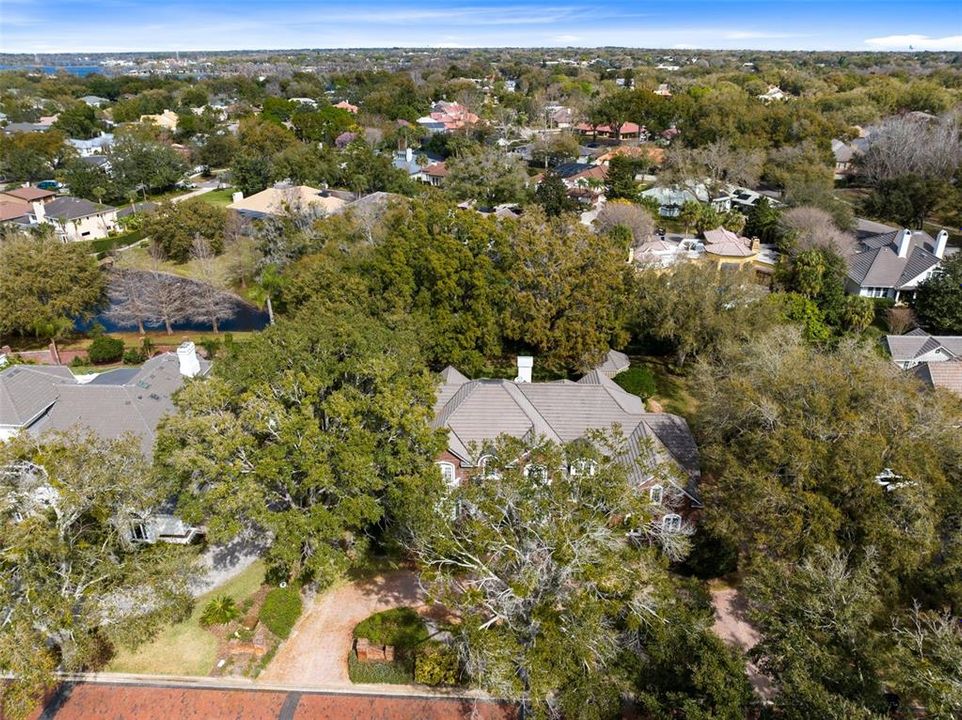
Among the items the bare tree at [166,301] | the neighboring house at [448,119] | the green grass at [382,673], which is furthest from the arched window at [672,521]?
the neighboring house at [448,119]

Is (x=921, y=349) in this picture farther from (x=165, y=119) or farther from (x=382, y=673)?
(x=165, y=119)

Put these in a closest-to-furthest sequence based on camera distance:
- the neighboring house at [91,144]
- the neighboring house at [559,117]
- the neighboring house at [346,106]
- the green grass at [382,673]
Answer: the green grass at [382,673] → the neighboring house at [91,144] → the neighboring house at [559,117] → the neighboring house at [346,106]

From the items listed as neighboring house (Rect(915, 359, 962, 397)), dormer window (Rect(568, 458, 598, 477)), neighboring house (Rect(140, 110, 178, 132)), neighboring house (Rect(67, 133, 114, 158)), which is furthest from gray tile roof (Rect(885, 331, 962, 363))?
neighboring house (Rect(140, 110, 178, 132))

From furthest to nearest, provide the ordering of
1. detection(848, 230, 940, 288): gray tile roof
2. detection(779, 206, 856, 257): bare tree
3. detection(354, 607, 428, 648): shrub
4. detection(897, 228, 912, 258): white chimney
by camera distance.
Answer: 1. detection(779, 206, 856, 257): bare tree
2. detection(897, 228, 912, 258): white chimney
3. detection(848, 230, 940, 288): gray tile roof
4. detection(354, 607, 428, 648): shrub

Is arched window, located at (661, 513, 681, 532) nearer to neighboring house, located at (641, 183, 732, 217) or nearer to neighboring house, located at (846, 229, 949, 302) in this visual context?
neighboring house, located at (846, 229, 949, 302)

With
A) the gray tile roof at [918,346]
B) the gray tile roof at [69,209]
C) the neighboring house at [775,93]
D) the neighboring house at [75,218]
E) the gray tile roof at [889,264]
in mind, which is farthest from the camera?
the neighboring house at [775,93]

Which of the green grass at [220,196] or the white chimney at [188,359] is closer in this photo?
the white chimney at [188,359]

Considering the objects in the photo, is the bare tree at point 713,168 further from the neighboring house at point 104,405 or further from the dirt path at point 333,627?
the dirt path at point 333,627
